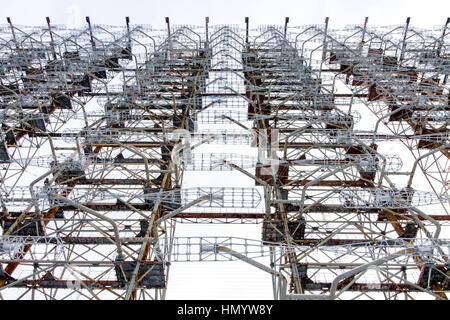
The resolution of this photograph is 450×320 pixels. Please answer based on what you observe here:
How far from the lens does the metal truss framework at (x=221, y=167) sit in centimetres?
1195

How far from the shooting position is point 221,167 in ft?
52.5

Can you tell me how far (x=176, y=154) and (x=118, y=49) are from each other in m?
19.0

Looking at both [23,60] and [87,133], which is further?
[23,60]

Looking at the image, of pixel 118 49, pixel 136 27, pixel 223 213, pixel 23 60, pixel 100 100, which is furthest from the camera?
pixel 136 27

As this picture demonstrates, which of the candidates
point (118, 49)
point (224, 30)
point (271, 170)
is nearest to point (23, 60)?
point (118, 49)

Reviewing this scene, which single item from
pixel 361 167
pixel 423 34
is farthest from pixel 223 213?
pixel 423 34

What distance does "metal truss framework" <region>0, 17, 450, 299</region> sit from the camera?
12.0 metres

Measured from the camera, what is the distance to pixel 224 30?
115 ft

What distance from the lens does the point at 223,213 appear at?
1580cm

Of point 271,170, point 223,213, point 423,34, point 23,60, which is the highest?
point 423,34
